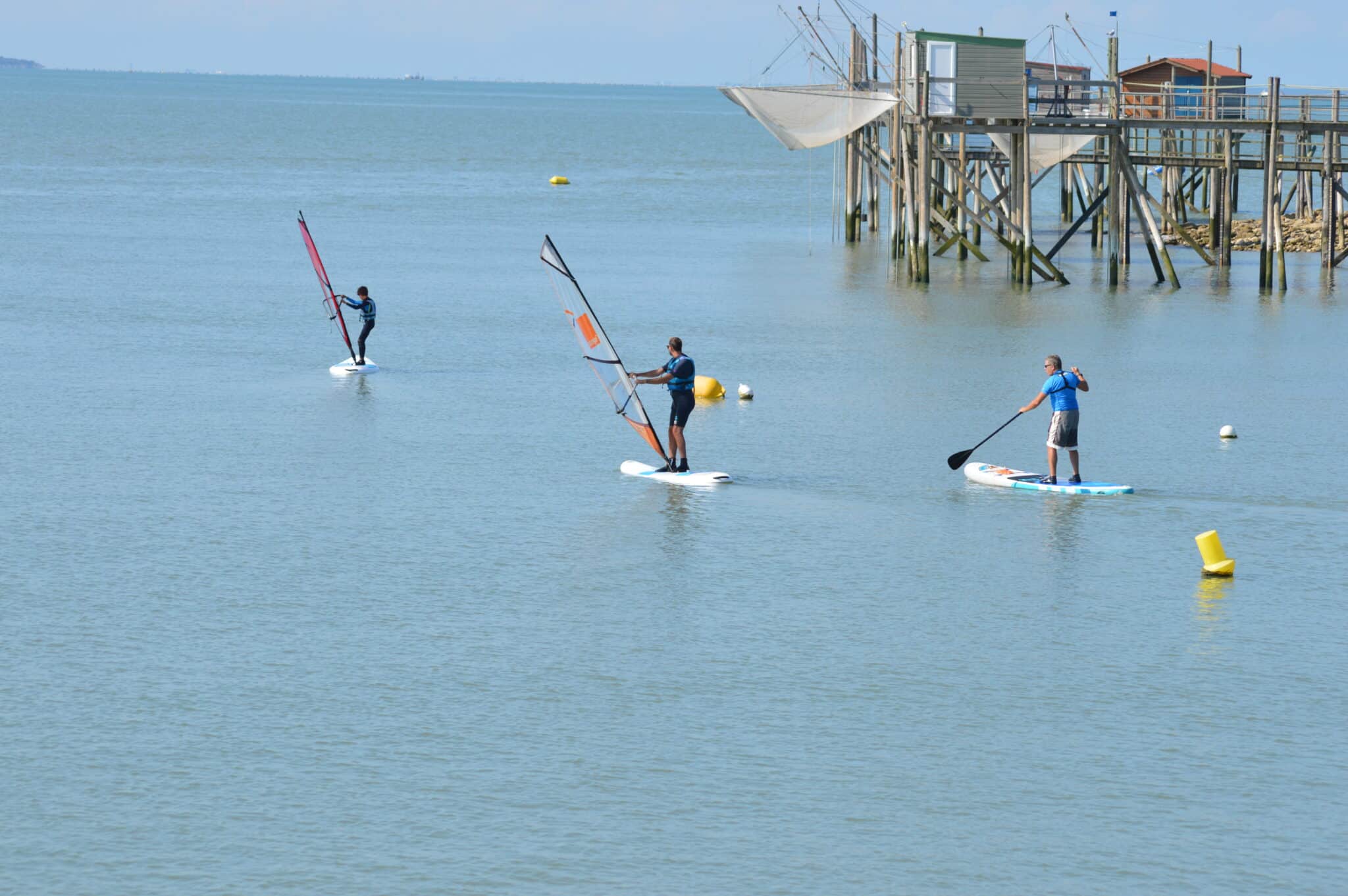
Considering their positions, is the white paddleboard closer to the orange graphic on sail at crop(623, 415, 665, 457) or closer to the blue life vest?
the blue life vest

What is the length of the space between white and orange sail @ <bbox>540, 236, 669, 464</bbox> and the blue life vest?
0.77m

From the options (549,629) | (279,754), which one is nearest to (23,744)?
(279,754)

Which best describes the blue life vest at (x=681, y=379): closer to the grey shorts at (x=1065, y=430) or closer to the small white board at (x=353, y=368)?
the grey shorts at (x=1065, y=430)

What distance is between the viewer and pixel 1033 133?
4825cm

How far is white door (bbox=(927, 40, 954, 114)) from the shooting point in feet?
155

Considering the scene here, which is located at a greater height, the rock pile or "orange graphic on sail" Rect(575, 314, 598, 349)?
the rock pile

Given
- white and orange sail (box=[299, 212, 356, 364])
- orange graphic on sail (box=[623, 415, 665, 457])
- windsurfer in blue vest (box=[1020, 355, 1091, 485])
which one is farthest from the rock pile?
orange graphic on sail (box=[623, 415, 665, 457])

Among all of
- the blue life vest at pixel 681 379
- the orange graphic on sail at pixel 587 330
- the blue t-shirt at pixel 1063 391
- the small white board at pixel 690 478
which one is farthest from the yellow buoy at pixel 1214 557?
the orange graphic on sail at pixel 587 330

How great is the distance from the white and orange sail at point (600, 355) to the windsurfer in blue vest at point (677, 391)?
22 cm

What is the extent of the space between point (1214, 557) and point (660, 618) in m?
6.21

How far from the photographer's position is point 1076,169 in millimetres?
71750

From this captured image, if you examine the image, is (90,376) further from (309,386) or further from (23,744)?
(23,744)

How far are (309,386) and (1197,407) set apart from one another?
50.0 feet

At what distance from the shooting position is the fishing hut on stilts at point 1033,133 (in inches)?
1852
